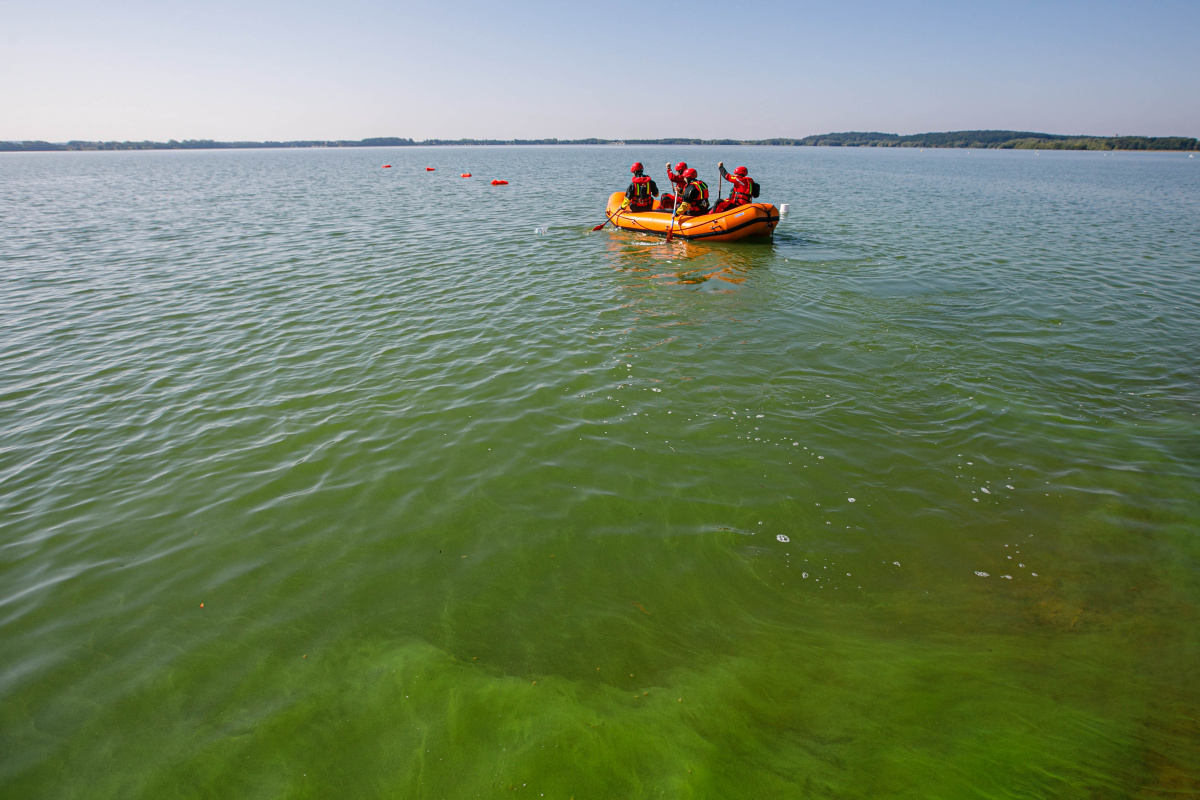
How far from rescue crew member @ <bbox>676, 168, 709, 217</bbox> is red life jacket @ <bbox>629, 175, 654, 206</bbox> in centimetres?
182

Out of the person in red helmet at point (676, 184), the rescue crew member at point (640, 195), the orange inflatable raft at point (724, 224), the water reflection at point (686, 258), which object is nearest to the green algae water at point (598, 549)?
the water reflection at point (686, 258)

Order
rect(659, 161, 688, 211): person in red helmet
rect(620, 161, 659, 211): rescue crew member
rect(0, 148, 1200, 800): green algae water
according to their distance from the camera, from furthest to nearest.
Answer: rect(620, 161, 659, 211): rescue crew member
rect(659, 161, 688, 211): person in red helmet
rect(0, 148, 1200, 800): green algae water

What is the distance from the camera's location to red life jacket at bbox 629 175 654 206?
17.7m

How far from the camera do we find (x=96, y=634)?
3855 mm

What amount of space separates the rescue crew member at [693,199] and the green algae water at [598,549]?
6578 millimetres

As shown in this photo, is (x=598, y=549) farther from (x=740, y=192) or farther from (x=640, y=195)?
(x=640, y=195)

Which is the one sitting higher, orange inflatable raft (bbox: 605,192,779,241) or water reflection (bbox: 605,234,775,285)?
orange inflatable raft (bbox: 605,192,779,241)

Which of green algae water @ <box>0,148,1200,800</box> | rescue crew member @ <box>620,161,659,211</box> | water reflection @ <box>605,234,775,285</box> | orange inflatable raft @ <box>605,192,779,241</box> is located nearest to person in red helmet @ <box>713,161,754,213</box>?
orange inflatable raft @ <box>605,192,779,241</box>

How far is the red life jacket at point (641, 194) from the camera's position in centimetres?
1772

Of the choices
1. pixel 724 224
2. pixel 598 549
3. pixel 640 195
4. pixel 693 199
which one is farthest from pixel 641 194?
pixel 598 549

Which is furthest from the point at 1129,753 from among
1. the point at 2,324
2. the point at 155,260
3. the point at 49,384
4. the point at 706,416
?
the point at 155,260

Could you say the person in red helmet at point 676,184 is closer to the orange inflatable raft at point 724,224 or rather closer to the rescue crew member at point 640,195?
the rescue crew member at point 640,195

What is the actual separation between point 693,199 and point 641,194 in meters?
2.37

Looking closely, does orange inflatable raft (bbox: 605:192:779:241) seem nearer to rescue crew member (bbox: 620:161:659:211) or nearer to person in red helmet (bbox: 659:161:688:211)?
person in red helmet (bbox: 659:161:688:211)
